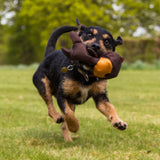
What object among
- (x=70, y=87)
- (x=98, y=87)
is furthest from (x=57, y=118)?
(x=98, y=87)

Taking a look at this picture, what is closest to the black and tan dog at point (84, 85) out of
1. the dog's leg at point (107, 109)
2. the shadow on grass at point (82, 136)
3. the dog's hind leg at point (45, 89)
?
the dog's leg at point (107, 109)

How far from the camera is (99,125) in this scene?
5727 mm

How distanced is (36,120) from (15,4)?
104ft

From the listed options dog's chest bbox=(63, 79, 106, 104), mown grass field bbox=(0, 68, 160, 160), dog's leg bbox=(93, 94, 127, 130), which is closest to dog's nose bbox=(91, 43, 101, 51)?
dog's chest bbox=(63, 79, 106, 104)

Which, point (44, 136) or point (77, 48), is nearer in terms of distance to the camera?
point (77, 48)

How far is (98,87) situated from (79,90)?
0.28m

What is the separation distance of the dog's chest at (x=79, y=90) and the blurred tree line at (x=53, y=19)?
17.0m

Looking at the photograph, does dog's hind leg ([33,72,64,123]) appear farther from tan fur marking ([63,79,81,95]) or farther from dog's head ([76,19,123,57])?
dog's head ([76,19,123,57])

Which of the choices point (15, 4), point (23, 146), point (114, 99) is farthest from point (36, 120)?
point (15, 4)

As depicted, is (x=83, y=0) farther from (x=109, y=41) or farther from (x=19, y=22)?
(x=109, y=41)

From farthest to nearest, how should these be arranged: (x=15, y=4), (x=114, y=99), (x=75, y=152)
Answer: (x=15, y=4) → (x=114, y=99) → (x=75, y=152)

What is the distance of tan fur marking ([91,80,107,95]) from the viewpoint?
4.30m

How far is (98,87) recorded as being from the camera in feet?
14.1

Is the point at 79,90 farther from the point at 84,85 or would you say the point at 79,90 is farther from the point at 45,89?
the point at 45,89
